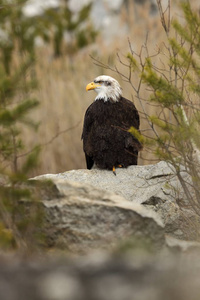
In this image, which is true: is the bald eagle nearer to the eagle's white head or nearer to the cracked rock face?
the eagle's white head

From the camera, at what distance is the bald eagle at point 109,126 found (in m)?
4.30

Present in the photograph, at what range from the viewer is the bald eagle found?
4297 mm

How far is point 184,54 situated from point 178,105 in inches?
14.3

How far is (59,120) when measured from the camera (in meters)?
6.83

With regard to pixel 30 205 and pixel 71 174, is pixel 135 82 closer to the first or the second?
pixel 71 174

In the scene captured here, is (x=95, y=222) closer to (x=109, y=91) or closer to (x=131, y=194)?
(x=131, y=194)

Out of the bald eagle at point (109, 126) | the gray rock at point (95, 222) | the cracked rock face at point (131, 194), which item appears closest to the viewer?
the gray rock at point (95, 222)

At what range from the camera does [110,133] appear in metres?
4.35

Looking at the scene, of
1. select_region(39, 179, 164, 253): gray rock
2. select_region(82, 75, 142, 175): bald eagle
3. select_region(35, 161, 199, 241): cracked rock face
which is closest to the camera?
select_region(39, 179, 164, 253): gray rock

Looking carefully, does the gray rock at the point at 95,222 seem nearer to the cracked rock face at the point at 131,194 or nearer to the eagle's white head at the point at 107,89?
the cracked rock face at the point at 131,194

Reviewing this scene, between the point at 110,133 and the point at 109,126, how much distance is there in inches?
2.4

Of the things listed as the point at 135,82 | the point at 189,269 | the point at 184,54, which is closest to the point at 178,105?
the point at 184,54

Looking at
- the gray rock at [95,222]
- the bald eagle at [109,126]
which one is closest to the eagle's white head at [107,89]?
the bald eagle at [109,126]

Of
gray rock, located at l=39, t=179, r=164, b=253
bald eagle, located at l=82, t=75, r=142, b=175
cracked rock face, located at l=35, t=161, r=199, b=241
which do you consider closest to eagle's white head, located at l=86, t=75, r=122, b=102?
bald eagle, located at l=82, t=75, r=142, b=175
